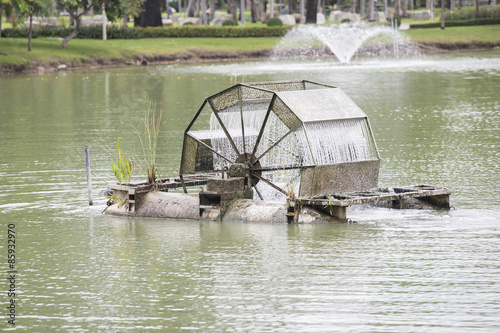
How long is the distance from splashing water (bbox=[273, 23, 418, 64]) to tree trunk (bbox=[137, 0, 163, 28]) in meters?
11.3

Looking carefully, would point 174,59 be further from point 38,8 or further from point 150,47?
point 38,8

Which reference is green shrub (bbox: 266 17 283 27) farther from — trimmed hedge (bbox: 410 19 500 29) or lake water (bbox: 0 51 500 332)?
lake water (bbox: 0 51 500 332)

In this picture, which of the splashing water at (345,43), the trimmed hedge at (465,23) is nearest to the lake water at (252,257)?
the splashing water at (345,43)

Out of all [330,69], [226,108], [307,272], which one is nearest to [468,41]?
[330,69]

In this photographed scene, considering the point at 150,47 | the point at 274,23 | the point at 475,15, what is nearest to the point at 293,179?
the point at 150,47

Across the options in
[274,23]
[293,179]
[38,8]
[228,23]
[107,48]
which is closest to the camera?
[293,179]

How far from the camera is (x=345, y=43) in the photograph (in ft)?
225

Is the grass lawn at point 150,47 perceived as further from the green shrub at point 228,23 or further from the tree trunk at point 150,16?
the green shrub at point 228,23

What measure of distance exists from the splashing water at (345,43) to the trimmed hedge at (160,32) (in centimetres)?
228

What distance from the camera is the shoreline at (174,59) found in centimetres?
5541

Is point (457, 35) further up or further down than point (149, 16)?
further down

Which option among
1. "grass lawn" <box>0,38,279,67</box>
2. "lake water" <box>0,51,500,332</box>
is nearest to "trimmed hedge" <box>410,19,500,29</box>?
"grass lawn" <box>0,38,279,67</box>

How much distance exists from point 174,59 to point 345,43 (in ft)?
43.9

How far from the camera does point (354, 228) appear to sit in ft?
46.9
